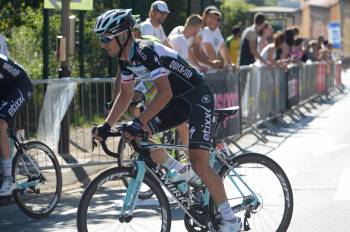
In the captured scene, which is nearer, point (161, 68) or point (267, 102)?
point (161, 68)

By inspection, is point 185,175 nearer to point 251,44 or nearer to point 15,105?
point 15,105

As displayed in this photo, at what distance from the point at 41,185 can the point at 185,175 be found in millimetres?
2345

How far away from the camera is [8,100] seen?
8.33m

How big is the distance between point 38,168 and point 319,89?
60.1ft

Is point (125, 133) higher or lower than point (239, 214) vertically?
higher

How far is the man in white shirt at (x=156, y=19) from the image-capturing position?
11.9 meters

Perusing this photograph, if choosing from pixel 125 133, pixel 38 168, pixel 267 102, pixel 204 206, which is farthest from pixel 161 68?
pixel 267 102

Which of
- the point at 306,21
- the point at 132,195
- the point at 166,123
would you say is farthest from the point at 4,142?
the point at 306,21

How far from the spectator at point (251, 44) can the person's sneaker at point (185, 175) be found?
10.2 meters

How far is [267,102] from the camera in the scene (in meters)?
17.1

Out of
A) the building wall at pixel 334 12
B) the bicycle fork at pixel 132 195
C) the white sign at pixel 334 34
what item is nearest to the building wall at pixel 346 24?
the building wall at pixel 334 12

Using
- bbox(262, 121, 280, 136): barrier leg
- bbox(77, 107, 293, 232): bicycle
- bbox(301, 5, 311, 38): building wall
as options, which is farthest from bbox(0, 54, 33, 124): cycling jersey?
bbox(301, 5, 311, 38): building wall

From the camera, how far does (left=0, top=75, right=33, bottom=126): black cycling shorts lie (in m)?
8.25

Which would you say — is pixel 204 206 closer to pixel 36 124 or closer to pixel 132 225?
pixel 132 225
